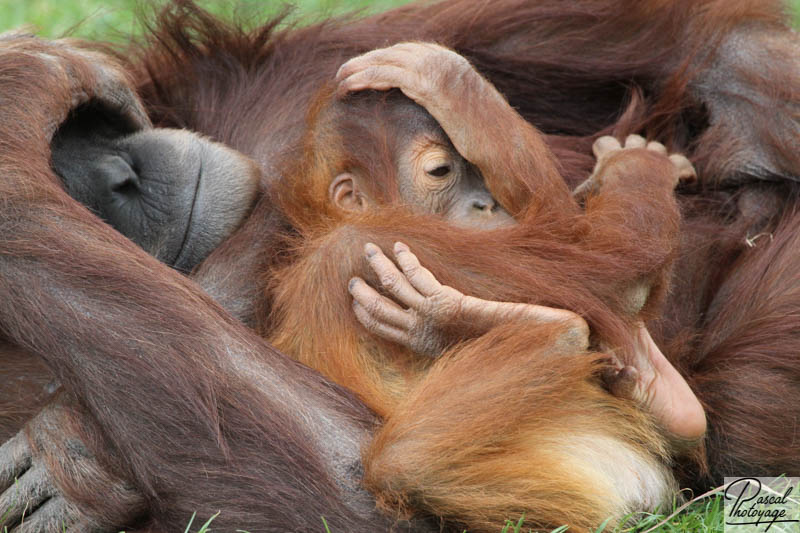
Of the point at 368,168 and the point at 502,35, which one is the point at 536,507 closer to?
the point at 368,168

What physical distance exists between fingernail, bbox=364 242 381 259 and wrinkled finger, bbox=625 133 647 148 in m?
1.04

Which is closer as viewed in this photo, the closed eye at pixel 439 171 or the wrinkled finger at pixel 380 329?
Answer: the wrinkled finger at pixel 380 329

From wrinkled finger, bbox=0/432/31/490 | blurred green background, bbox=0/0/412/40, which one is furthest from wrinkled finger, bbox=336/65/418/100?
wrinkled finger, bbox=0/432/31/490

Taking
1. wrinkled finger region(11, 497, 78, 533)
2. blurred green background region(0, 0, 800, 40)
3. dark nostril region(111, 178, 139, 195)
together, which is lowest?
wrinkled finger region(11, 497, 78, 533)

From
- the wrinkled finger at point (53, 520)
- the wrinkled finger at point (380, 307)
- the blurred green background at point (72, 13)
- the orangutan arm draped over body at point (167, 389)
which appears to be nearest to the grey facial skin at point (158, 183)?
the orangutan arm draped over body at point (167, 389)

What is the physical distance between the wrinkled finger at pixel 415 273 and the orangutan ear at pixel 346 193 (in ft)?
1.44

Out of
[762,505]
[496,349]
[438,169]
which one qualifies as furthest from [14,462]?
[762,505]

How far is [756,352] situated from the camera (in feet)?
9.21

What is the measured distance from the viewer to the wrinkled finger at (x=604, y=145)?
3262mm

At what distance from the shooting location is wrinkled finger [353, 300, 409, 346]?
8.36 ft

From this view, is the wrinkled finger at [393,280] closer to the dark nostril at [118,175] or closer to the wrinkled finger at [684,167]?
the dark nostril at [118,175]

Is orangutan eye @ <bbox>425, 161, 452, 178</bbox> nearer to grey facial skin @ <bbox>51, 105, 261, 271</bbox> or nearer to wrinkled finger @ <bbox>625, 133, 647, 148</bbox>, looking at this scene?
grey facial skin @ <bbox>51, 105, 261, 271</bbox>

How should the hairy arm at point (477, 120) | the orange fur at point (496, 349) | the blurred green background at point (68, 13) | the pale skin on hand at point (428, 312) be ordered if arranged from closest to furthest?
the orange fur at point (496, 349), the pale skin on hand at point (428, 312), the hairy arm at point (477, 120), the blurred green background at point (68, 13)

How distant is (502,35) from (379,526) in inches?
71.6
